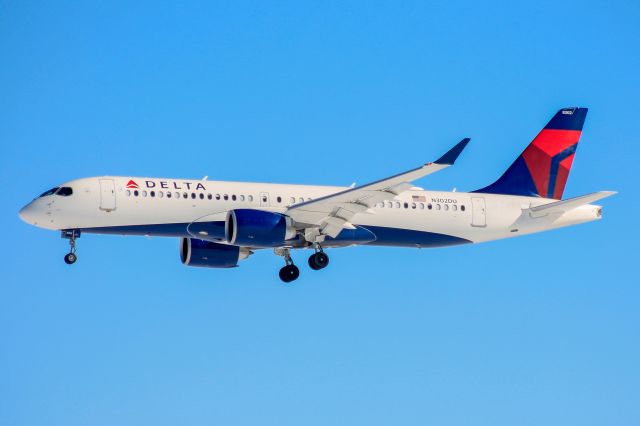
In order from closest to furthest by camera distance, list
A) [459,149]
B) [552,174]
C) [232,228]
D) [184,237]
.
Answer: [459,149]
[232,228]
[184,237]
[552,174]

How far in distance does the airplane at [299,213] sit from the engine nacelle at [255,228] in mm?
44

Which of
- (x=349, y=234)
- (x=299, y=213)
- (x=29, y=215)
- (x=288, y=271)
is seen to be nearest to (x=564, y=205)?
(x=349, y=234)

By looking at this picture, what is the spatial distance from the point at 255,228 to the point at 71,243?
27.7 ft

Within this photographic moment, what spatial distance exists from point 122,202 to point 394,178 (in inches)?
484

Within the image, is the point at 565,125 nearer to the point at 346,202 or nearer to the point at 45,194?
the point at 346,202

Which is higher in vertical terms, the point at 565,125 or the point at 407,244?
the point at 565,125

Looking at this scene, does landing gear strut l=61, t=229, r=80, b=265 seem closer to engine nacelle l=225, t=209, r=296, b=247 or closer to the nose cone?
the nose cone

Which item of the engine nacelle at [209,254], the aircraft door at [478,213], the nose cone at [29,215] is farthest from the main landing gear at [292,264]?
the nose cone at [29,215]

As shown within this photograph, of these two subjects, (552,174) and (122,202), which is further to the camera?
(552,174)

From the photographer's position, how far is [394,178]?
163 feet

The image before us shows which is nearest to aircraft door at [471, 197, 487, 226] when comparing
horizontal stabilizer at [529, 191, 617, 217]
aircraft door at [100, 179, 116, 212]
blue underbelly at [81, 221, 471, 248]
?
blue underbelly at [81, 221, 471, 248]

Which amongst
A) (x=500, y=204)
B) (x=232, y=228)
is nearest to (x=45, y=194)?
(x=232, y=228)

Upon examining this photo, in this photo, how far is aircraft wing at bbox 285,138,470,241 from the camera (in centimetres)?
5069

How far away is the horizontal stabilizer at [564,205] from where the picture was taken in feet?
176
